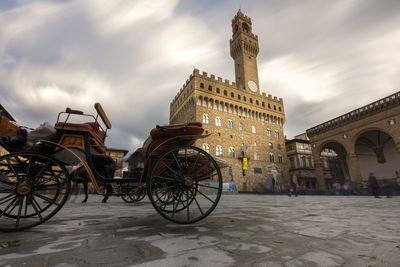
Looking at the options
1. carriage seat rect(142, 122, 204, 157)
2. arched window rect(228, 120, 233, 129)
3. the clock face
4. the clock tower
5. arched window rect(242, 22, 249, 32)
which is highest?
arched window rect(242, 22, 249, 32)

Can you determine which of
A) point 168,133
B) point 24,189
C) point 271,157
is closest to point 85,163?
point 24,189

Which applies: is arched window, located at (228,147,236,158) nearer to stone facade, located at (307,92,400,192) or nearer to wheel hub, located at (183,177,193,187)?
stone facade, located at (307,92,400,192)

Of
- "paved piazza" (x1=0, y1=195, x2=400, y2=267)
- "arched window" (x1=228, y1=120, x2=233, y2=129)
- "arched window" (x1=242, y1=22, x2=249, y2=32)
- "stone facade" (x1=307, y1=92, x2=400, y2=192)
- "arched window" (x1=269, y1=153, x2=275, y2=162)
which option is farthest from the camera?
"arched window" (x1=242, y1=22, x2=249, y2=32)

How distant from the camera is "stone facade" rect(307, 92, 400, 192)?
20.7 meters

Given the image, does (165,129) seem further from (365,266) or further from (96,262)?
(365,266)

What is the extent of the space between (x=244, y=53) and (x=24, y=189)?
132 ft

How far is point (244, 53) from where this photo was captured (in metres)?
38.7

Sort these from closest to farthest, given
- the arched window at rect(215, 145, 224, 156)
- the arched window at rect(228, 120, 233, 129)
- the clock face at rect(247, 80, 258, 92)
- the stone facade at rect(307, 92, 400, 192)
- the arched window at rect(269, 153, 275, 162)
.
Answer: the stone facade at rect(307, 92, 400, 192)
the arched window at rect(215, 145, 224, 156)
the arched window at rect(228, 120, 233, 129)
the arched window at rect(269, 153, 275, 162)
the clock face at rect(247, 80, 258, 92)

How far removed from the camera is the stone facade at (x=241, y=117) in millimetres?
30689

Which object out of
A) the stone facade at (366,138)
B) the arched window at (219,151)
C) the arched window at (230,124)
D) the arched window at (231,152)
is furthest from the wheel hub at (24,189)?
the arched window at (230,124)

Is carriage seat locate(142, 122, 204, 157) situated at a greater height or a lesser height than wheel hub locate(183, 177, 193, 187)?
greater

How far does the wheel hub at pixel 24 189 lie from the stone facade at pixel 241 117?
25272 millimetres

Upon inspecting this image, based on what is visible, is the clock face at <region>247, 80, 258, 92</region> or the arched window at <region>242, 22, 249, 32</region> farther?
the arched window at <region>242, 22, 249, 32</region>

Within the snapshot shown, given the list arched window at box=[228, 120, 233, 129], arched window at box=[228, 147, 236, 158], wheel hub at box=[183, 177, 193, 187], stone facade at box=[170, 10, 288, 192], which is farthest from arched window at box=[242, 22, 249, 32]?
wheel hub at box=[183, 177, 193, 187]
